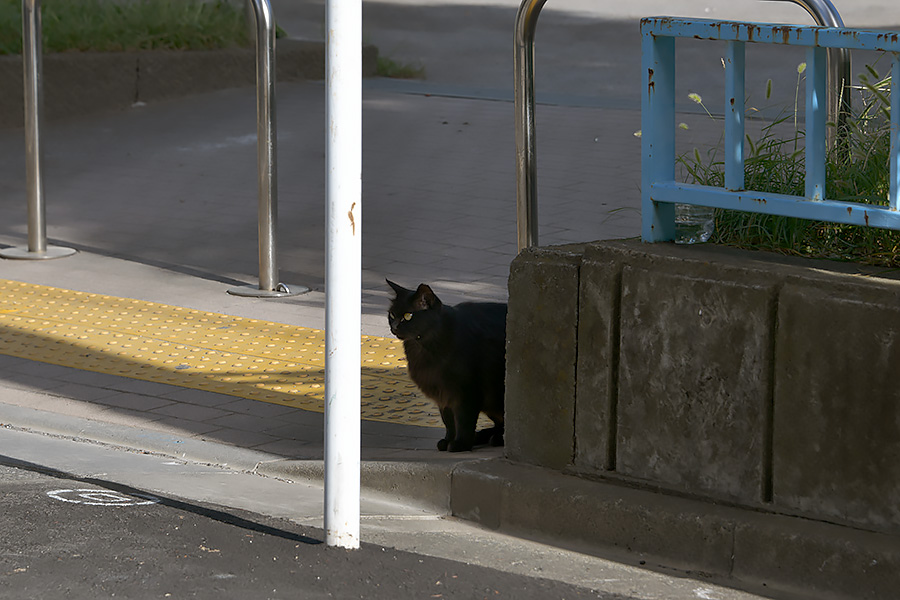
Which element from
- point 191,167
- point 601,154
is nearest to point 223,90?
point 191,167

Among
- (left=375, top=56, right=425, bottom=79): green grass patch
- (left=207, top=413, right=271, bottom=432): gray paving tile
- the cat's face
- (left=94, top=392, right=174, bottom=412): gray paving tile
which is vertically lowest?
(left=207, top=413, right=271, bottom=432): gray paving tile

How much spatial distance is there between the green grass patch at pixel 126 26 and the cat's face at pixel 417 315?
7872mm

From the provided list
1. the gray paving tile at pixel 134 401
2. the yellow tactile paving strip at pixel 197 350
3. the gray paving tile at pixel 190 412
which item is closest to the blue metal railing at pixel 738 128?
the yellow tactile paving strip at pixel 197 350

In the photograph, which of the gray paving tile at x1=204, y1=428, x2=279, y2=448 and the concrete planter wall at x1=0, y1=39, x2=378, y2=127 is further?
the concrete planter wall at x1=0, y1=39, x2=378, y2=127

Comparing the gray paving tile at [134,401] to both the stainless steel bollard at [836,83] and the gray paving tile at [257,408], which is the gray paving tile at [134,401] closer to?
the gray paving tile at [257,408]

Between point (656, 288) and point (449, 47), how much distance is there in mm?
13355

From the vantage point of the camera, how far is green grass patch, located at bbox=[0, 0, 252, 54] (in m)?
11.4

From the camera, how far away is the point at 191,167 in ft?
31.1

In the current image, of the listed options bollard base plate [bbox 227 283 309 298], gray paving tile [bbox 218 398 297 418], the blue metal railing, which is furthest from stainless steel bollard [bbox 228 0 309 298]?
the blue metal railing

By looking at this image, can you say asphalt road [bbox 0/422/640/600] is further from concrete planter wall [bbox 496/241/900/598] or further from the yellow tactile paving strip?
the yellow tactile paving strip

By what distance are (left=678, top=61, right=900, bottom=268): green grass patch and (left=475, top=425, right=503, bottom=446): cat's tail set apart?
41.4 inches

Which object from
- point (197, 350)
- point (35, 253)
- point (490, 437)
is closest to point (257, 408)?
point (197, 350)

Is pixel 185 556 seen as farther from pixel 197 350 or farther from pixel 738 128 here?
pixel 197 350

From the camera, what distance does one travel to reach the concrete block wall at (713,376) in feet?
10.2
